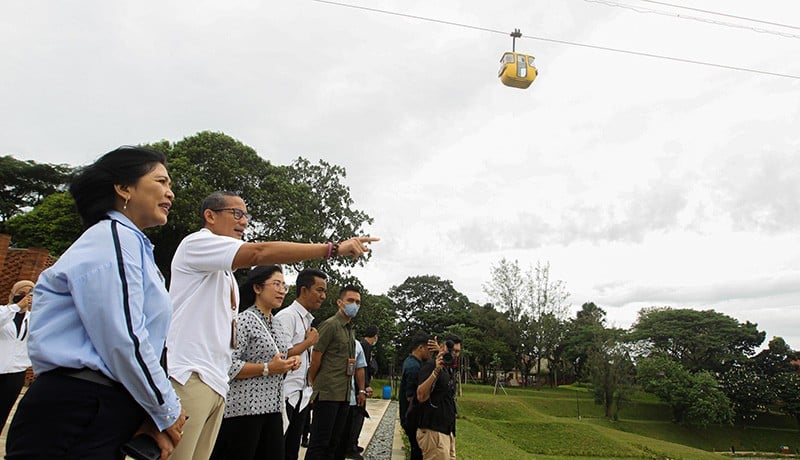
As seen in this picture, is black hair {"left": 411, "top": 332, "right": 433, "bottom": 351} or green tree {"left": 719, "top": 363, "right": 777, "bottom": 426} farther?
green tree {"left": 719, "top": 363, "right": 777, "bottom": 426}

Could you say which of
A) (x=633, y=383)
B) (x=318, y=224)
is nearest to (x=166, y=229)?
(x=318, y=224)

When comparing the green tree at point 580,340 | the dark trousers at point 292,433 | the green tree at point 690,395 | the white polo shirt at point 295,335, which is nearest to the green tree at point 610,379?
the green tree at point 690,395

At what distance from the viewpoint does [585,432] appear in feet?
59.0

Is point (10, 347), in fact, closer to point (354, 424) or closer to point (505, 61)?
point (354, 424)

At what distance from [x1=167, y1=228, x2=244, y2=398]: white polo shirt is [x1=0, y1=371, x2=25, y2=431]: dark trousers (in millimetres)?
3536

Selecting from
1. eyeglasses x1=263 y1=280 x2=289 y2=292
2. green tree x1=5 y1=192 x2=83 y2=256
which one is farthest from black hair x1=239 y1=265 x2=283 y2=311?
green tree x1=5 y1=192 x2=83 y2=256

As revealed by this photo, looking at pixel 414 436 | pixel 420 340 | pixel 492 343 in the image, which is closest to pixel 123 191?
pixel 420 340

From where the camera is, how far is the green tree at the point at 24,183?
31797 millimetres

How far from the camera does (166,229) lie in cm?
2241

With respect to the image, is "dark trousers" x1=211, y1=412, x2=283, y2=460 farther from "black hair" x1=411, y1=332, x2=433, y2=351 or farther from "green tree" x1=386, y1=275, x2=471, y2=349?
"green tree" x1=386, y1=275, x2=471, y2=349

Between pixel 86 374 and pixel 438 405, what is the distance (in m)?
4.22

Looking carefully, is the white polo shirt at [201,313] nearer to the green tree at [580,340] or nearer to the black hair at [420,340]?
the black hair at [420,340]

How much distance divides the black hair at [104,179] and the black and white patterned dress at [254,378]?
127cm

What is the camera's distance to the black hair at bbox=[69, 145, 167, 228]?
5.75 ft
